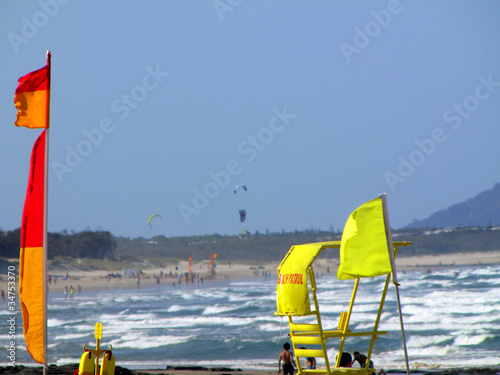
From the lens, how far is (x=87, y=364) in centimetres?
980

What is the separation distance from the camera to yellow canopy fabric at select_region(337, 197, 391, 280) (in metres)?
7.04

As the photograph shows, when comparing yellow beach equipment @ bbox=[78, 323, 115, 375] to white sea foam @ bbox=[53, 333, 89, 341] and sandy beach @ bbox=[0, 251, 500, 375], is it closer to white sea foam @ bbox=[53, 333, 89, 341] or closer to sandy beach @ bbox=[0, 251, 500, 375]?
sandy beach @ bbox=[0, 251, 500, 375]

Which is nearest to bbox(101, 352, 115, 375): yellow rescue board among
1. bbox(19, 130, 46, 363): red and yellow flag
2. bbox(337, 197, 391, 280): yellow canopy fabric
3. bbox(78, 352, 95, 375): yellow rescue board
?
bbox(78, 352, 95, 375): yellow rescue board

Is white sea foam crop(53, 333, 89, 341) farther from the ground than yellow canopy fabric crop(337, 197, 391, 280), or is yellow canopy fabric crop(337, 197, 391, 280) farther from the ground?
yellow canopy fabric crop(337, 197, 391, 280)

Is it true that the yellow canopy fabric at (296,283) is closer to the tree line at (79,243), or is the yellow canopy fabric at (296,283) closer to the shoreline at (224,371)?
the shoreline at (224,371)

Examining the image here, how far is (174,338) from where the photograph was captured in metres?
24.6

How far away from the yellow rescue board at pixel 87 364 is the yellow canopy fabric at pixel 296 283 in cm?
351

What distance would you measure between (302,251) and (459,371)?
10377mm

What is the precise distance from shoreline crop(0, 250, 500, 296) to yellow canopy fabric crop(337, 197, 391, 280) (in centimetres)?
4311

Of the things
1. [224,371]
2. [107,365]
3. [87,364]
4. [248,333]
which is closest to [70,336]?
[248,333]

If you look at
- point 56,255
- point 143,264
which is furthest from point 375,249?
point 143,264

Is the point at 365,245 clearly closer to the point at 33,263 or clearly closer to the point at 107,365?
the point at 33,263

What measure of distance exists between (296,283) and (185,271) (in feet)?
319

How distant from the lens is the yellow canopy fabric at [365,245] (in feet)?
23.1
